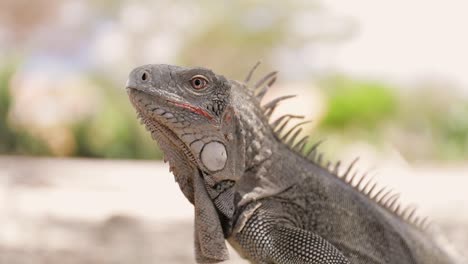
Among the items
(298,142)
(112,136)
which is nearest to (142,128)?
(112,136)

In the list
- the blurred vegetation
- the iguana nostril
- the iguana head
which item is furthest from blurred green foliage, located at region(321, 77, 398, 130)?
the iguana nostril

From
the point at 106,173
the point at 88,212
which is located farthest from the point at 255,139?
the point at 106,173

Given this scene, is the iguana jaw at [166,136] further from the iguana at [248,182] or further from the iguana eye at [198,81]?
the iguana eye at [198,81]

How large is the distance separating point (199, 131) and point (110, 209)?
827 cm

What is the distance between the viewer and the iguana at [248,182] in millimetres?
3729

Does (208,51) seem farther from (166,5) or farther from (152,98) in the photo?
(152,98)

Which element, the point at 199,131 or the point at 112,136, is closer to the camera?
the point at 199,131

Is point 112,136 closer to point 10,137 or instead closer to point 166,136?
point 10,137

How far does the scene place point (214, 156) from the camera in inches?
149

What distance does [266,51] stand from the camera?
3722 centimetres

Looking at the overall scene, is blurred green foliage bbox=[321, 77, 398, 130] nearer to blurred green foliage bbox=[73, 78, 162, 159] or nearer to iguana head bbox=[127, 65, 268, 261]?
blurred green foliage bbox=[73, 78, 162, 159]

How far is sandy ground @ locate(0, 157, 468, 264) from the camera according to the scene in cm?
782

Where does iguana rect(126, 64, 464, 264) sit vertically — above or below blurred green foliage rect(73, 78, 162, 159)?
below

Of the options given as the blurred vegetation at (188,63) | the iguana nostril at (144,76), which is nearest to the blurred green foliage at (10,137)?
the blurred vegetation at (188,63)
